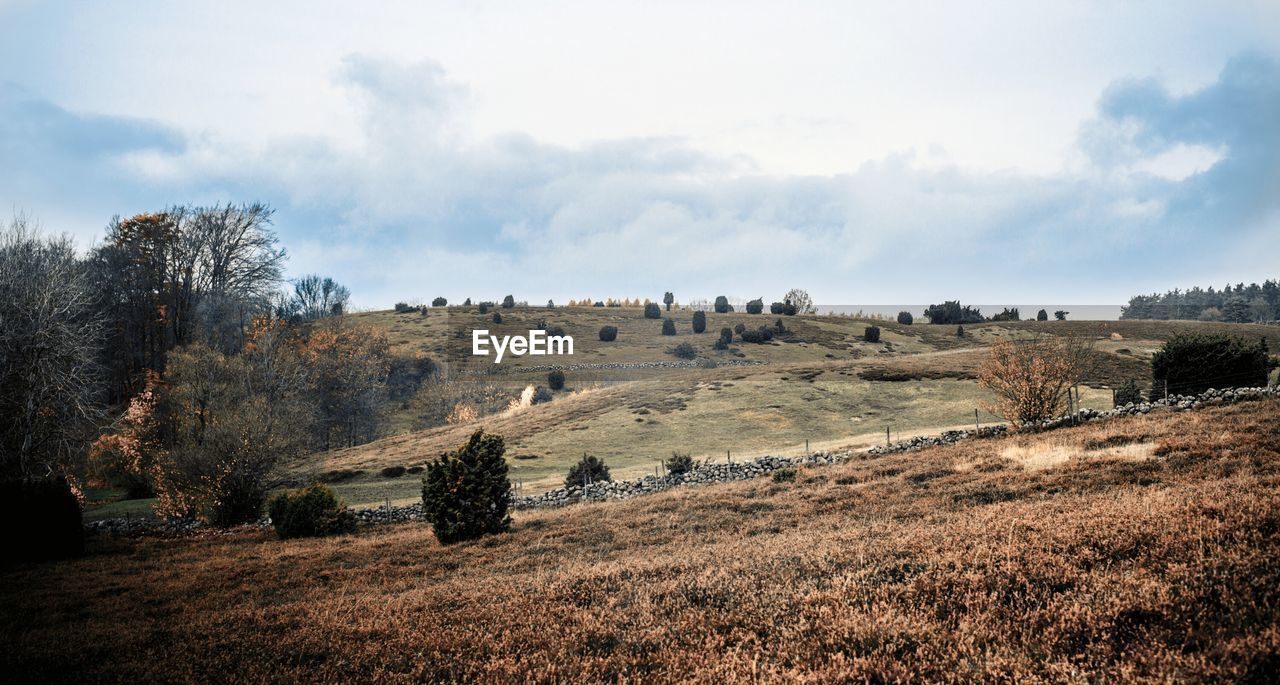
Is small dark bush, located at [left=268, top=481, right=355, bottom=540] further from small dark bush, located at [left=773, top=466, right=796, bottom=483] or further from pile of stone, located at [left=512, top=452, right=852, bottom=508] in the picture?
small dark bush, located at [left=773, top=466, right=796, bottom=483]

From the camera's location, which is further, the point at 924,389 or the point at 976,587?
the point at 924,389

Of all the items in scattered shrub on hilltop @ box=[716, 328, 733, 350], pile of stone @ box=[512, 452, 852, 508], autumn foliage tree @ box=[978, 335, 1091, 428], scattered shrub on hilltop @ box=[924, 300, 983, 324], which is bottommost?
pile of stone @ box=[512, 452, 852, 508]

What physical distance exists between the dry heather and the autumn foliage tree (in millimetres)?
11138

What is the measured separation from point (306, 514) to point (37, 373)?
1438cm

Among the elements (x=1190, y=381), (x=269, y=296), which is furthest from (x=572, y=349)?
(x=1190, y=381)

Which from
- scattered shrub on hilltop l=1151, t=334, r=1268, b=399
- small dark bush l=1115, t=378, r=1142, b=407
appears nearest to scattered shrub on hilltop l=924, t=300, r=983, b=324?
small dark bush l=1115, t=378, r=1142, b=407

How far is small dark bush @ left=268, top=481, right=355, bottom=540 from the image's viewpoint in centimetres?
2184

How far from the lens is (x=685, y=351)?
77562 mm

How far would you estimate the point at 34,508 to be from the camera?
17781 millimetres

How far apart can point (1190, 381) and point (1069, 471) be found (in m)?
17.3

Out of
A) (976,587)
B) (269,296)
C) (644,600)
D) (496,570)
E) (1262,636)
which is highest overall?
(269,296)

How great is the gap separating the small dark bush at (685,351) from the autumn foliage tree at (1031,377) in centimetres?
4857

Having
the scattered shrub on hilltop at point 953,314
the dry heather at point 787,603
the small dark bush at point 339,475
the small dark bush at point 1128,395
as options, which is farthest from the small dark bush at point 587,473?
the scattered shrub on hilltop at point 953,314

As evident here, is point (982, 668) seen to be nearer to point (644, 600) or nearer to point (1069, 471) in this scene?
point (644, 600)
